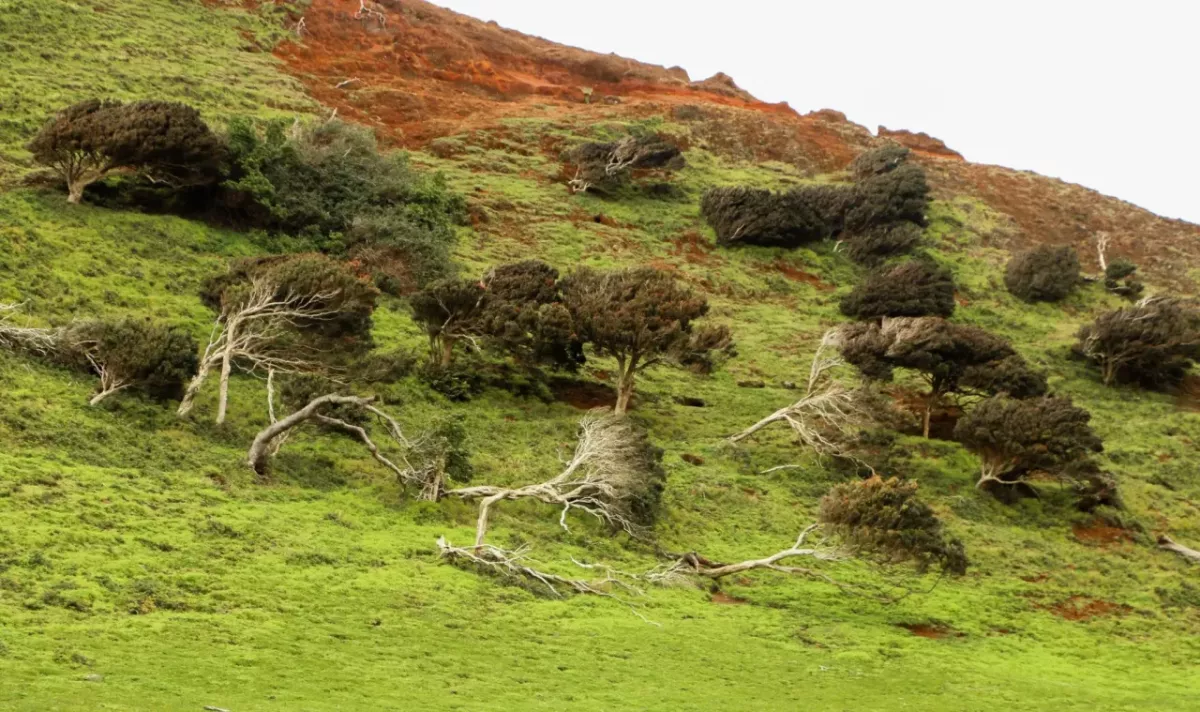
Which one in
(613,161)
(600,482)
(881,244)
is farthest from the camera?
(613,161)

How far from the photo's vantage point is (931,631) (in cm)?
2175

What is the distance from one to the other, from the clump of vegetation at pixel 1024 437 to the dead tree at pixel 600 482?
446 inches

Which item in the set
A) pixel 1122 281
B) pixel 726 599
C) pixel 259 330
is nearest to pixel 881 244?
pixel 1122 281

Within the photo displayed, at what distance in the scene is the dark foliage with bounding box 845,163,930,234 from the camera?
58.6m

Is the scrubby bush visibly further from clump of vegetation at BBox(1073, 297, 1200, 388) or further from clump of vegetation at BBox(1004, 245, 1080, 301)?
clump of vegetation at BBox(1073, 297, 1200, 388)

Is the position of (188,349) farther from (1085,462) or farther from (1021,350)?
(1021,350)

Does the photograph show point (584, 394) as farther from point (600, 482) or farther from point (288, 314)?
point (600, 482)

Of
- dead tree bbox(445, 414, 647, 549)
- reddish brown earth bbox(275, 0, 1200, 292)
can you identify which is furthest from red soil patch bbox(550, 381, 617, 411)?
reddish brown earth bbox(275, 0, 1200, 292)

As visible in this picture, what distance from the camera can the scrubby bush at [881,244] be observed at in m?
55.9

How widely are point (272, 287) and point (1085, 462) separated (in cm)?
2160

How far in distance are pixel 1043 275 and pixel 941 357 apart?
2212cm

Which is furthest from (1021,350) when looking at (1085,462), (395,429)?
(395,429)

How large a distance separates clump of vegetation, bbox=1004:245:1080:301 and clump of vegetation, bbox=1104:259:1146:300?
8.66 feet

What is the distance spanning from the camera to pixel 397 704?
517 inches
